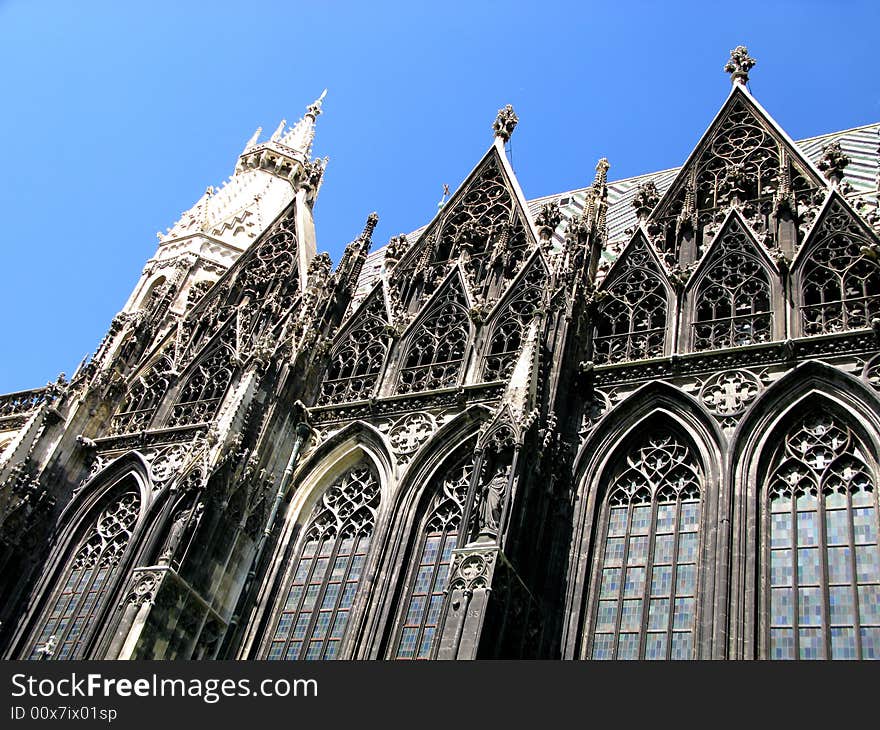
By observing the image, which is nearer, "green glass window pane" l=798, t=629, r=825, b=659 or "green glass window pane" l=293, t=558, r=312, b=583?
"green glass window pane" l=798, t=629, r=825, b=659

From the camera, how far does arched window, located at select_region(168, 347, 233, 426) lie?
21.8 meters

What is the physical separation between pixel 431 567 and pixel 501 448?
278 cm

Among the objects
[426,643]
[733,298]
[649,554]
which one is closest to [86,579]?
[426,643]

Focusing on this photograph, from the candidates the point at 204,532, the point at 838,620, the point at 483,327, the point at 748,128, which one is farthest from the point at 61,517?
the point at 748,128

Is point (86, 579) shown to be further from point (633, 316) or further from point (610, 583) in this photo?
point (633, 316)

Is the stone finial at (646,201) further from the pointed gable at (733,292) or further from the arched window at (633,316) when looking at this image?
the pointed gable at (733,292)

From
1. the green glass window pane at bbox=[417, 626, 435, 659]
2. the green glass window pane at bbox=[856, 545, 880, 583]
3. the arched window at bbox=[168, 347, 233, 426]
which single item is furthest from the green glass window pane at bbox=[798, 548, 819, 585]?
the arched window at bbox=[168, 347, 233, 426]

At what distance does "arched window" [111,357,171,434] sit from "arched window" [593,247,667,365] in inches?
416

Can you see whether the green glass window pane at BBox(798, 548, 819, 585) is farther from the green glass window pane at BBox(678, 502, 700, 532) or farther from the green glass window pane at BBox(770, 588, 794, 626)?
→ the green glass window pane at BBox(678, 502, 700, 532)

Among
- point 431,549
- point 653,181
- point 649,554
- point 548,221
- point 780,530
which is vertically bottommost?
point 649,554

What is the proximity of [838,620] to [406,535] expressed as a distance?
23.6 ft

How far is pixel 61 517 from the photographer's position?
2036cm

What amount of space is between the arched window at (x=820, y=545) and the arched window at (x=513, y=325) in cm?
575

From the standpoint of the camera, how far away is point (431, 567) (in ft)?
54.5
